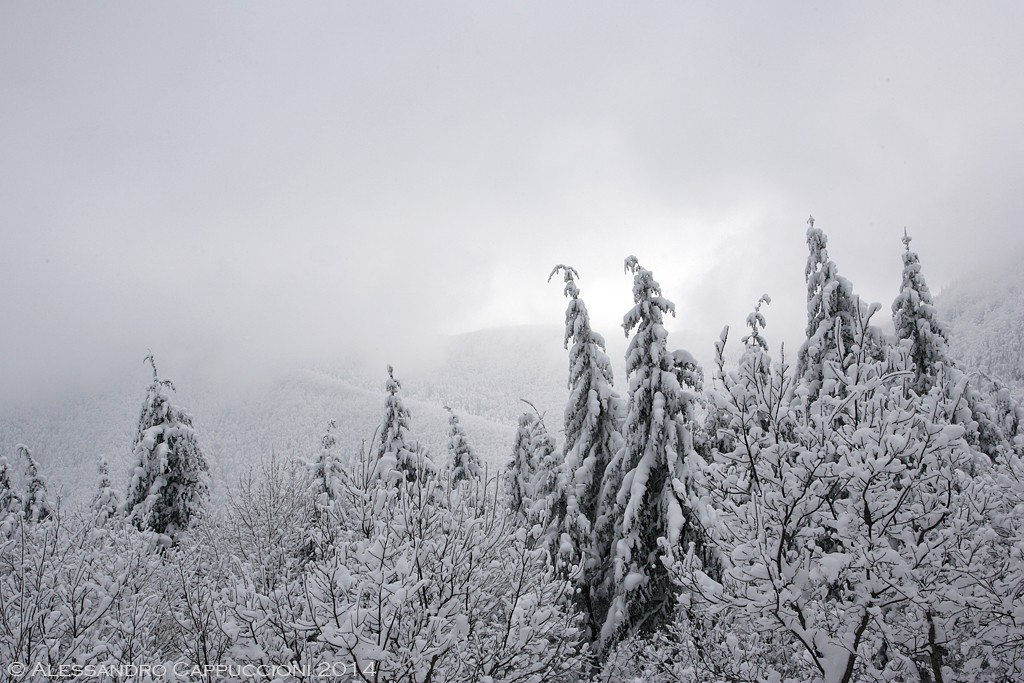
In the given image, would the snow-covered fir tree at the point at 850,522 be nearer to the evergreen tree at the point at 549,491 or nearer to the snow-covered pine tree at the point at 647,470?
the snow-covered pine tree at the point at 647,470

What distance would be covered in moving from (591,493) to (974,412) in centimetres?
1075

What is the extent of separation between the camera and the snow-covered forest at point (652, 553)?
584cm

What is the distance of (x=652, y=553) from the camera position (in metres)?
12.9

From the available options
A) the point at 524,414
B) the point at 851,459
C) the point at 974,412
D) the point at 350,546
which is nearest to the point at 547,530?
the point at 524,414

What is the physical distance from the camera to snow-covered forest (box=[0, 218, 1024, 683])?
5840 millimetres

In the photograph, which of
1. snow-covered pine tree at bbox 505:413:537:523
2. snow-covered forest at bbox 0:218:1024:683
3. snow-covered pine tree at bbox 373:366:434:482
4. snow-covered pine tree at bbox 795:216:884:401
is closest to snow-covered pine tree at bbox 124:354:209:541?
snow-covered forest at bbox 0:218:1024:683

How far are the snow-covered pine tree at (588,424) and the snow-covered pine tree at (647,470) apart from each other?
891mm

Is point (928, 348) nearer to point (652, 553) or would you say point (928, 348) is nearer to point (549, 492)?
point (652, 553)

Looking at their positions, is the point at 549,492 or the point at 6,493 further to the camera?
the point at 6,493

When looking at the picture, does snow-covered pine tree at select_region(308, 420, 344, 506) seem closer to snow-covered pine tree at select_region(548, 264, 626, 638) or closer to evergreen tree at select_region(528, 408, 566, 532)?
evergreen tree at select_region(528, 408, 566, 532)

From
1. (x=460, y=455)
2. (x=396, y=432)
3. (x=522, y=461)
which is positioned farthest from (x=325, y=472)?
(x=522, y=461)

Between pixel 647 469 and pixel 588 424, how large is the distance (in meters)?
2.35

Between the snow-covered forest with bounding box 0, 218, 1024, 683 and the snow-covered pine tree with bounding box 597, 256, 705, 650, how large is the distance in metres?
0.07

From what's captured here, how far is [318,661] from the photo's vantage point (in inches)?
257
